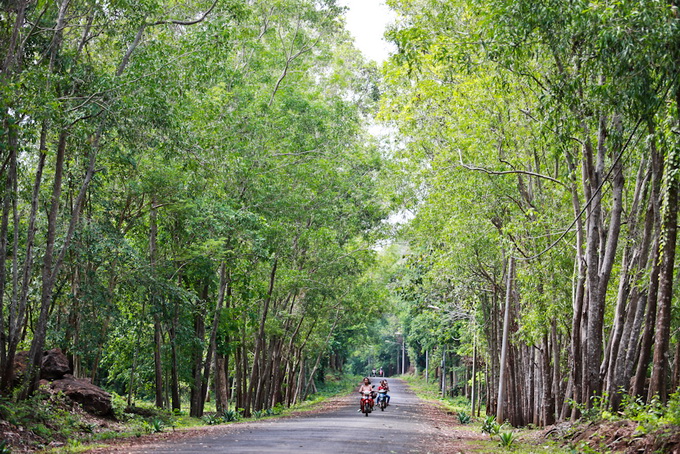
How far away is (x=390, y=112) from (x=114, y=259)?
8.83 m

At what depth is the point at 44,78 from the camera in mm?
11711

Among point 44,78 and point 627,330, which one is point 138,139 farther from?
point 627,330

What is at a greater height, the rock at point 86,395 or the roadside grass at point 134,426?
the rock at point 86,395

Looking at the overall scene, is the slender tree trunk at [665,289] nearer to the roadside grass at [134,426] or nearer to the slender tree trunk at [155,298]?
the roadside grass at [134,426]

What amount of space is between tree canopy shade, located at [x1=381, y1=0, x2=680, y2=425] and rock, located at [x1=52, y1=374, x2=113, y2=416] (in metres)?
10.5

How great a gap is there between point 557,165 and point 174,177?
33.9ft

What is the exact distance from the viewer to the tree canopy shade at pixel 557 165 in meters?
9.48

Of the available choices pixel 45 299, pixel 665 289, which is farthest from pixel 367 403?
pixel 665 289

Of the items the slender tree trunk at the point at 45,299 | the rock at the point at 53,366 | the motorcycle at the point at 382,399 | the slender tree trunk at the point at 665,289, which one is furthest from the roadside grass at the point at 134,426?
the slender tree trunk at the point at 665,289

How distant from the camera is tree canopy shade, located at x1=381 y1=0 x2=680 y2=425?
31.1 ft

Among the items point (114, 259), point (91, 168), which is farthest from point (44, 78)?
point (114, 259)

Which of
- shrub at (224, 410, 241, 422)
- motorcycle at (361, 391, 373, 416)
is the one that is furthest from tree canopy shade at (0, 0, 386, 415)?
motorcycle at (361, 391, 373, 416)

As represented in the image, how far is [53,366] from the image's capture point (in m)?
16.2

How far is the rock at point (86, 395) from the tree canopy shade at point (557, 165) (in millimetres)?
10461
